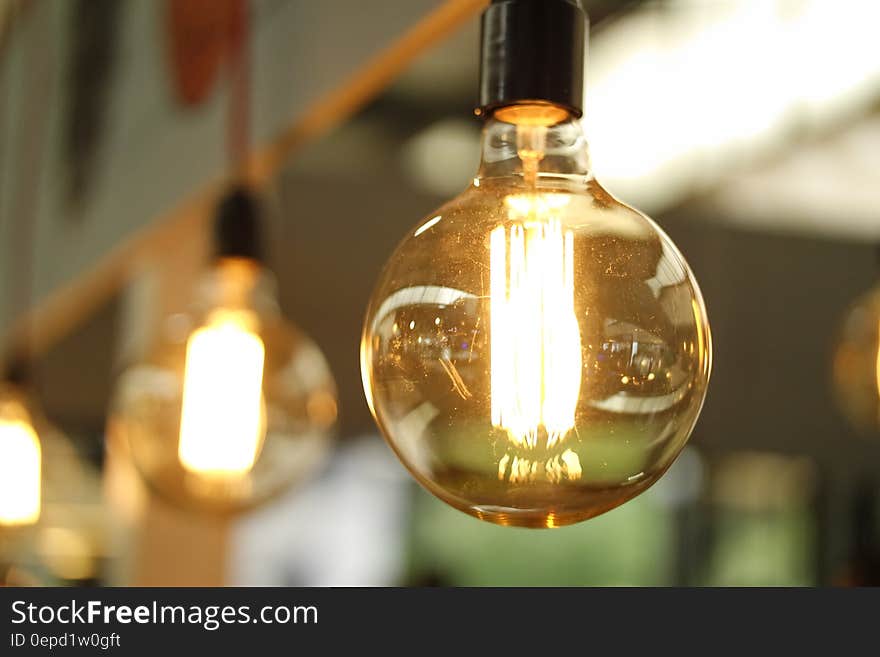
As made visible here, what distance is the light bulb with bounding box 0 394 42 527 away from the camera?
1901mm

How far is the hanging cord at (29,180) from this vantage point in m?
2.99

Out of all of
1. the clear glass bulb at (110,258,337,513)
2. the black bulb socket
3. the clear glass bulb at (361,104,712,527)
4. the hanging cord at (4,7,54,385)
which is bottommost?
the clear glass bulb at (361,104,712,527)

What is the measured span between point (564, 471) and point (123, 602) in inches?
21.5

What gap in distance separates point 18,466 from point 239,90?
680 millimetres

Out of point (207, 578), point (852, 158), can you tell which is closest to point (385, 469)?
point (852, 158)

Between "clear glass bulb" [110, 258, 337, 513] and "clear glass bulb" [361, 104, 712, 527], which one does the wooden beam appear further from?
"clear glass bulb" [361, 104, 712, 527]

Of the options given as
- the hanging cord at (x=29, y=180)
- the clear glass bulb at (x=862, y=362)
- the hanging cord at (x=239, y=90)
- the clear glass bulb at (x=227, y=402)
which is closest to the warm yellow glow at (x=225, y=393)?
the clear glass bulb at (x=227, y=402)

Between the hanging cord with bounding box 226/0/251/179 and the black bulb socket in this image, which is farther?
the hanging cord with bounding box 226/0/251/179

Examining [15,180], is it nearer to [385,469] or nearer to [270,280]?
[270,280]

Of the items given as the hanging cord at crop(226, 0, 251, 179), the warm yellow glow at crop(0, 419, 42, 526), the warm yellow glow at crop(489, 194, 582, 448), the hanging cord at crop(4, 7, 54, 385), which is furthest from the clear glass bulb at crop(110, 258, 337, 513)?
the hanging cord at crop(4, 7, 54, 385)

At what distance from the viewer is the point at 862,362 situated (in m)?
1.43

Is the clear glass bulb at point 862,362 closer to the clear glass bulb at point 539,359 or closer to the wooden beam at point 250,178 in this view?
the wooden beam at point 250,178

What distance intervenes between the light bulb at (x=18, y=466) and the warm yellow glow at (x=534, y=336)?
1577mm

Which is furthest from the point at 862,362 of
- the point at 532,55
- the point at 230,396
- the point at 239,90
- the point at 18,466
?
the point at 18,466
